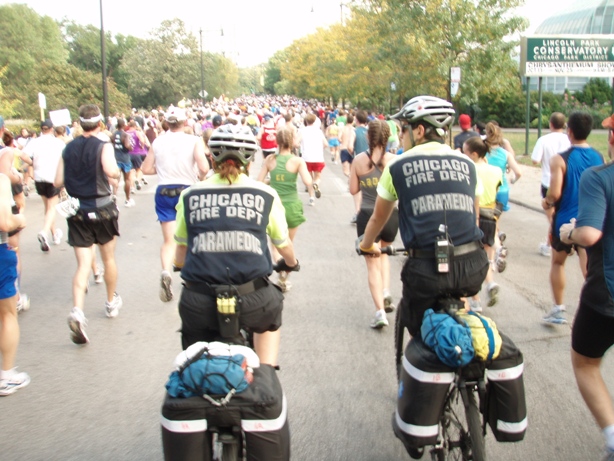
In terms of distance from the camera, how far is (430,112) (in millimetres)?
4035

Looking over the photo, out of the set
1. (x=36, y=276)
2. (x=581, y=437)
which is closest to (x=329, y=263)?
(x=36, y=276)

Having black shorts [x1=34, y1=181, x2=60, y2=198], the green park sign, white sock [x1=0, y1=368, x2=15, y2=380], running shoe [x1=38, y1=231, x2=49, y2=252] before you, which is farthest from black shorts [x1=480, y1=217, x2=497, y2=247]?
the green park sign

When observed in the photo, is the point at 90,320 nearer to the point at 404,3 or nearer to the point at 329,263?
the point at 329,263

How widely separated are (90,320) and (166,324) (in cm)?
82

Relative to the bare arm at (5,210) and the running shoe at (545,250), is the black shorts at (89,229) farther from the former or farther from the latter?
the running shoe at (545,250)

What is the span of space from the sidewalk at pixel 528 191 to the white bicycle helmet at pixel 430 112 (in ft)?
35.4

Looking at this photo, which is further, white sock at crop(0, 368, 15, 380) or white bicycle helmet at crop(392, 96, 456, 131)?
white sock at crop(0, 368, 15, 380)

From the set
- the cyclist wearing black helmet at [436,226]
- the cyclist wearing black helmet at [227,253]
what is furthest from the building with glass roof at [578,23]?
the cyclist wearing black helmet at [227,253]

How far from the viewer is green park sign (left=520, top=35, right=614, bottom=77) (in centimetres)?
2266

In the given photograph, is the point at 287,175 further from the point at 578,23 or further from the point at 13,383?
the point at 578,23

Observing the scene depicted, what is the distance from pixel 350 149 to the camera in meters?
16.0

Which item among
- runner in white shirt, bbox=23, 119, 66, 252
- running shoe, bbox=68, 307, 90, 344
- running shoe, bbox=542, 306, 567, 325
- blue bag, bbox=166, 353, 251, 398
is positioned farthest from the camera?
runner in white shirt, bbox=23, 119, 66, 252

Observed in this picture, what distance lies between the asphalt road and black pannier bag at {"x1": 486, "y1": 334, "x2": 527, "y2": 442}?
2.84 feet

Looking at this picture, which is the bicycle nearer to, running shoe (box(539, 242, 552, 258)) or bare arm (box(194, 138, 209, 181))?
bare arm (box(194, 138, 209, 181))
